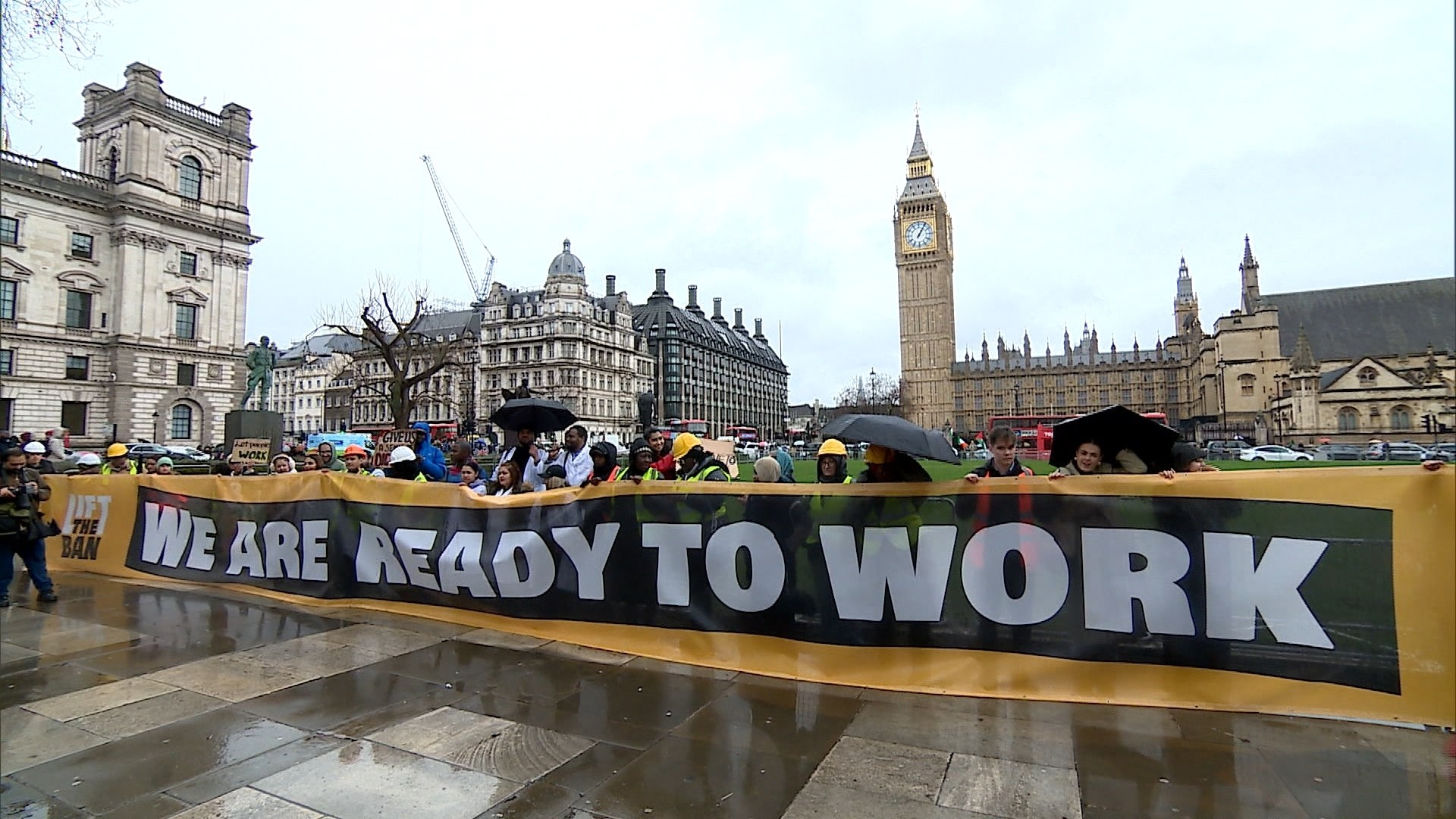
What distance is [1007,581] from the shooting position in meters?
4.83

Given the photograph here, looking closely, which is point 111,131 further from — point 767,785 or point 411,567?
point 767,785

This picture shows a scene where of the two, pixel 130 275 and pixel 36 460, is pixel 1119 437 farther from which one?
pixel 130 275

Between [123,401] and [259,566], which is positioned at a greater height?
[123,401]

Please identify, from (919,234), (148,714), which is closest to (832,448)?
(148,714)

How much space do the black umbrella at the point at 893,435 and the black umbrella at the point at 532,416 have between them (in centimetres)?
499

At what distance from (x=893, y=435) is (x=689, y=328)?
119808 millimetres

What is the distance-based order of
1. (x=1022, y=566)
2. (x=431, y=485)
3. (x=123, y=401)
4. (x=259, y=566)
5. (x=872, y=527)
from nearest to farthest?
(x=1022, y=566) → (x=872, y=527) → (x=431, y=485) → (x=259, y=566) → (x=123, y=401)

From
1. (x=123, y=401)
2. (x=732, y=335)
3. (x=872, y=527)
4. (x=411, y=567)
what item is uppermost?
(x=732, y=335)

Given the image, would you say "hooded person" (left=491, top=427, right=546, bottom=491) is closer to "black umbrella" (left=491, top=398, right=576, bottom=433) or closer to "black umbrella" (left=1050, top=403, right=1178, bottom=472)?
"black umbrella" (left=491, top=398, right=576, bottom=433)

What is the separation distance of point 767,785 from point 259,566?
726 centimetres

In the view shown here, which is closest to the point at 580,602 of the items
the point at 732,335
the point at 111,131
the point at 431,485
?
the point at 431,485

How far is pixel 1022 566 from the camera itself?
4816mm

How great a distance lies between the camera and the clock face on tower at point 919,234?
417ft

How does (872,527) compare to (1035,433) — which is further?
(1035,433)
